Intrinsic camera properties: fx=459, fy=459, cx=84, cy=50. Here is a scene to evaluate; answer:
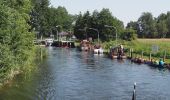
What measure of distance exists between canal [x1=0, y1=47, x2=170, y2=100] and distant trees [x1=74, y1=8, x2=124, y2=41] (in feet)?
303

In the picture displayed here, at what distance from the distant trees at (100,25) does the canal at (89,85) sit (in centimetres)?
9241

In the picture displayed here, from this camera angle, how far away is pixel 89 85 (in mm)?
58688

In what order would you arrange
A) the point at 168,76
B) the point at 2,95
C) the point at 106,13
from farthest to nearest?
the point at 106,13 → the point at 168,76 → the point at 2,95

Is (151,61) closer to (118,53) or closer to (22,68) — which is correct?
(118,53)

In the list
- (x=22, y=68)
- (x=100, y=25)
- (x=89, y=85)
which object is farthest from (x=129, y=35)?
(x=89, y=85)

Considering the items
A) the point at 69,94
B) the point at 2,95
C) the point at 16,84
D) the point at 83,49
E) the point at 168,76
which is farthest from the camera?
the point at 83,49

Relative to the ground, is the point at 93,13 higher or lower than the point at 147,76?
→ higher

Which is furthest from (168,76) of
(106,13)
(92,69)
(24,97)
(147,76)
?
(106,13)

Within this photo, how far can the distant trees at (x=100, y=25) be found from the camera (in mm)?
173275

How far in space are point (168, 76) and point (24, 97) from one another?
3089 cm

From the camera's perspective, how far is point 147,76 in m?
71.3

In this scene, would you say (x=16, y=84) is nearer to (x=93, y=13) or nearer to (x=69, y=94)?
(x=69, y=94)

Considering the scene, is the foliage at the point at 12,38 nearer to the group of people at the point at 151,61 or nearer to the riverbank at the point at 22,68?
the riverbank at the point at 22,68

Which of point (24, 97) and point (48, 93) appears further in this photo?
point (48, 93)
